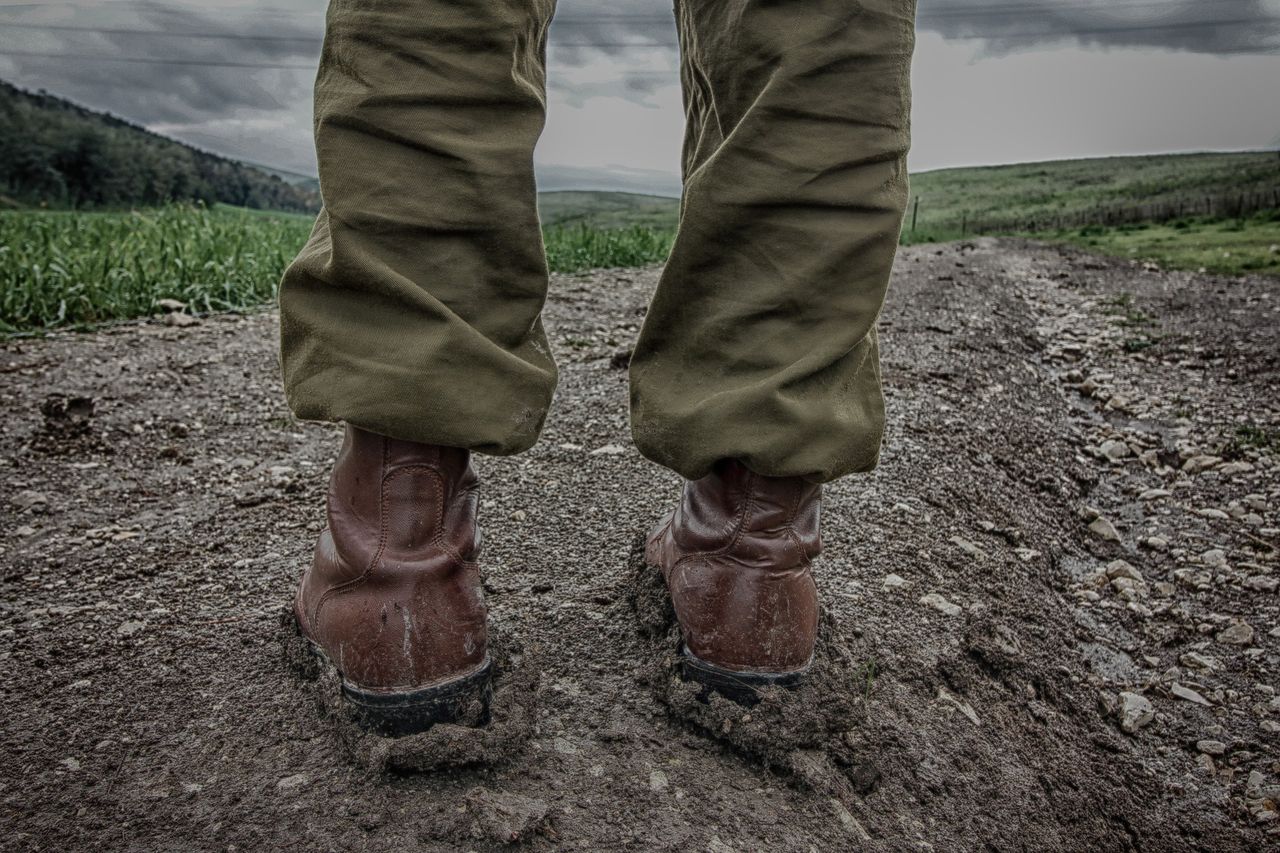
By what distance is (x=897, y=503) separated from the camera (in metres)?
2.09

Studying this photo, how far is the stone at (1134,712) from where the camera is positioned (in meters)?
1.56

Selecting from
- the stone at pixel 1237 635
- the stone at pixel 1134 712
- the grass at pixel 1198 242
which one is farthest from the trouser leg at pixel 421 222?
the grass at pixel 1198 242

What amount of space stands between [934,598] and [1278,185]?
1192cm

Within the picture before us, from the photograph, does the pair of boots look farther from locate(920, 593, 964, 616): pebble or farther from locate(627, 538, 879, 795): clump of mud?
locate(920, 593, 964, 616): pebble

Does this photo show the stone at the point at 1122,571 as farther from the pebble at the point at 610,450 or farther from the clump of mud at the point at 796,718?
the pebble at the point at 610,450

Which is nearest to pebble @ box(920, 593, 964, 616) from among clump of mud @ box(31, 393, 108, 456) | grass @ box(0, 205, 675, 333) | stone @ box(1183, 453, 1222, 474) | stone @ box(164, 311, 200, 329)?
stone @ box(1183, 453, 1222, 474)

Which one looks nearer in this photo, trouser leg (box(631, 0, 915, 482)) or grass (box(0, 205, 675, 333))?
trouser leg (box(631, 0, 915, 482))

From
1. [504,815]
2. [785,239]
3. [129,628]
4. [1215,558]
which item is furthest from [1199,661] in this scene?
[129,628]

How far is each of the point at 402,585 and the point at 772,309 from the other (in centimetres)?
57

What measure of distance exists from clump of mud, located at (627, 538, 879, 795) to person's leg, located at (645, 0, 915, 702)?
0.10ft

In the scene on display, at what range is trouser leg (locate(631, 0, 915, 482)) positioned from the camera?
1107 millimetres

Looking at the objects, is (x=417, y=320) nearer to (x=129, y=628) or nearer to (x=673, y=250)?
(x=673, y=250)

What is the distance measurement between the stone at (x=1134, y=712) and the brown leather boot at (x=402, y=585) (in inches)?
44.6

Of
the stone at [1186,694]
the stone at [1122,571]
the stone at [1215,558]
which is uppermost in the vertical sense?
the stone at [1215,558]
